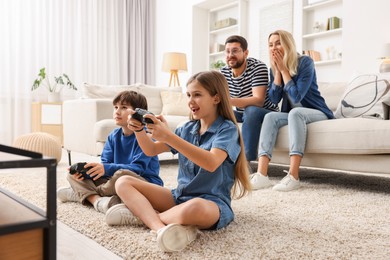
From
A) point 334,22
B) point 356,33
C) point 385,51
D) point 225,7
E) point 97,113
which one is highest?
point 225,7

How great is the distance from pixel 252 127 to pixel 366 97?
0.75 m

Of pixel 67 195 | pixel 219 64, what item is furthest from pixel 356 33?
pixel 67 195

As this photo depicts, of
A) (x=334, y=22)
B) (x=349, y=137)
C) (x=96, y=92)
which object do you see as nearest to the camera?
(x=349, y=137)

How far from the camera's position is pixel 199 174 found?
1.24 meters

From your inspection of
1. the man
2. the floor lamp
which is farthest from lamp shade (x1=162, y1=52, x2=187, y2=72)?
the man

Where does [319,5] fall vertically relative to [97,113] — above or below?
above

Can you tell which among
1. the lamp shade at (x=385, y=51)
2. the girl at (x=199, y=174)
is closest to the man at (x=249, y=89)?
the girl at (x=199, y=174)

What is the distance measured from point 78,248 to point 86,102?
7.15 feet

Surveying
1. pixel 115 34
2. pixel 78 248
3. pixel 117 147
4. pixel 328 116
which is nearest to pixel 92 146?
pixel 117 147

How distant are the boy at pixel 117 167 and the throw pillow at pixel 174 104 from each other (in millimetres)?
1955

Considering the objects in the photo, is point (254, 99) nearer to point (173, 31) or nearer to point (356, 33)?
point (356, 33)

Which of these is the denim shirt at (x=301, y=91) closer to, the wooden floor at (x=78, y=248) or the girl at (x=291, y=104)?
the girl at (x=291, y=104)

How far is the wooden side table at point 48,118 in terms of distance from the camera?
4531mm

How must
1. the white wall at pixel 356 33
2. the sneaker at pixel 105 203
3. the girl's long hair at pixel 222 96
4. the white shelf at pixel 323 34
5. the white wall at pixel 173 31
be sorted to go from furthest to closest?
the white wall at pixel 173 31
the white shelf at pixel 323 34
the white wall at pixel 356 33
the sneaker at pixel 105 203
the girl's long hair at pixel 222 96
